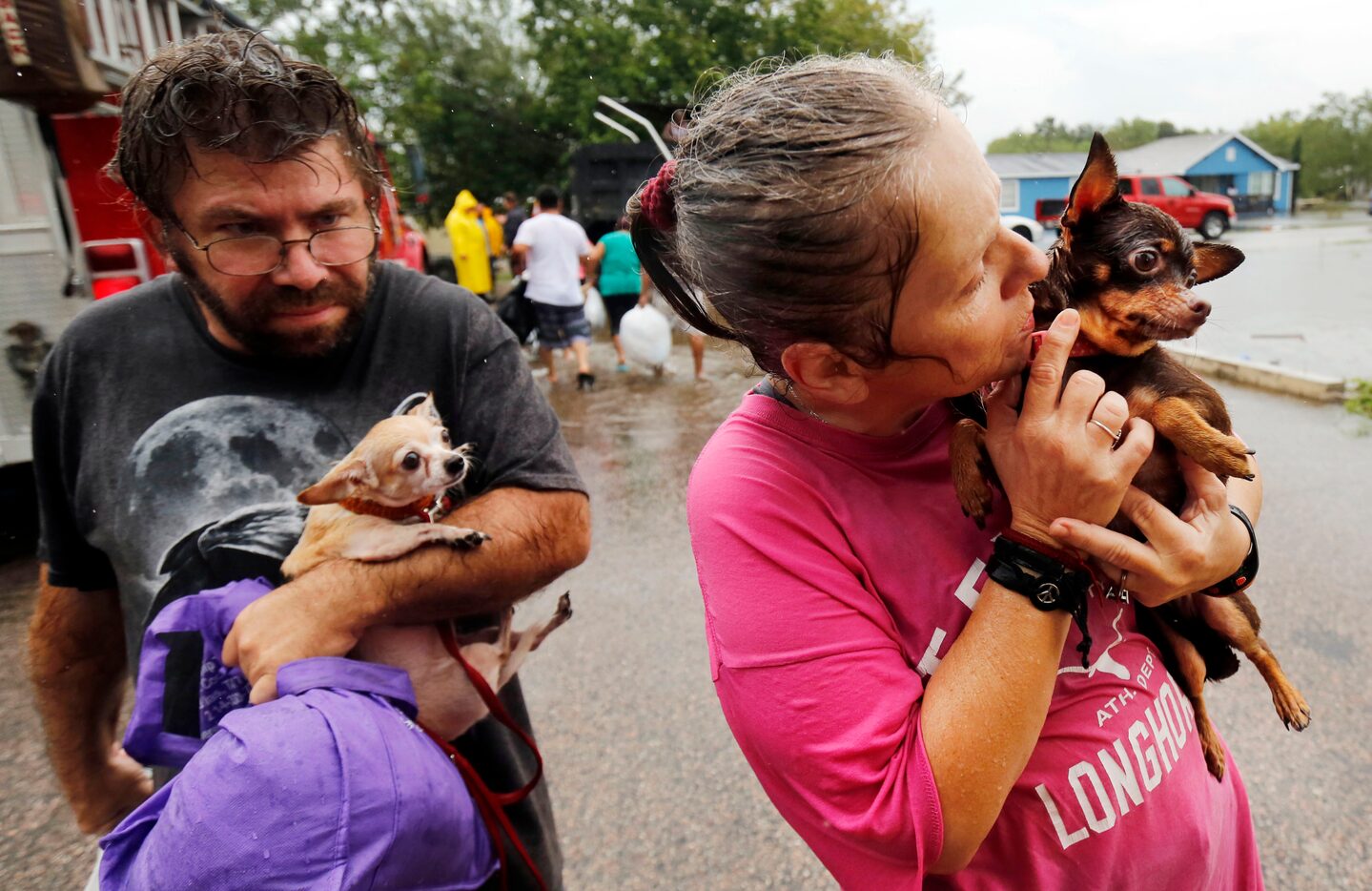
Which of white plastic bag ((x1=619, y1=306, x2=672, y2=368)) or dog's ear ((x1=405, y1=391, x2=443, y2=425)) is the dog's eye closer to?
dog's ear ((x1=405, y1=391, x2=443, y2=425))

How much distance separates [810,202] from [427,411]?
100 cm

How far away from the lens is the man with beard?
1543 mm

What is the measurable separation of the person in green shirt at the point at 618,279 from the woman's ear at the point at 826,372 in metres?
9.22

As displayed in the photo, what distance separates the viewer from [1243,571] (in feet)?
4.20

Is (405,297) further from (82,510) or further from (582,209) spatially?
(582,209)

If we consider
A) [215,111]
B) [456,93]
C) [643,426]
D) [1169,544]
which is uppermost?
[456,93]

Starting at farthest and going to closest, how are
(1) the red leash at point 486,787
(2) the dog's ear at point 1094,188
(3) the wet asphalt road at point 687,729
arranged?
(3) the wet asphalt road at point 687,729 < (1) the red leash at point 486,787 < (2) the dog's ear at point 1094,188

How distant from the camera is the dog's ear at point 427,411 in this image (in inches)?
65.1

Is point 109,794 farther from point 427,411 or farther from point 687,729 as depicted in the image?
point 687,729

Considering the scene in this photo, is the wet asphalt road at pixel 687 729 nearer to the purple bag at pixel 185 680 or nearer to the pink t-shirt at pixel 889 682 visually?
the pink t-shirt at pixel 889 682

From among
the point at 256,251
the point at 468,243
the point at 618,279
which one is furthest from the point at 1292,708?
the point at 468,243

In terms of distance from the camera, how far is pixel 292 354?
1.66 meters

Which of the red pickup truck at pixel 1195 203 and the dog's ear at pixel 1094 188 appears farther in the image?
the red pickup truck at pixel 1195 203

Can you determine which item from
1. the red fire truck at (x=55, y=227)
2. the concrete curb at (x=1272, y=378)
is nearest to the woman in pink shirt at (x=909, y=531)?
the red fire truck at (x=55, y=227)
